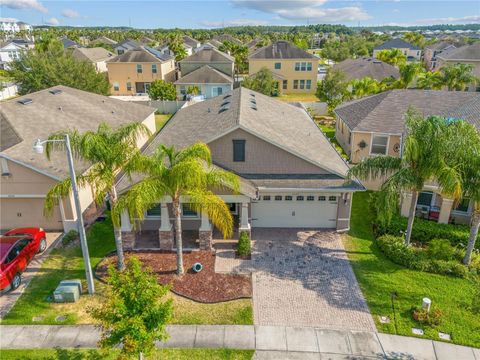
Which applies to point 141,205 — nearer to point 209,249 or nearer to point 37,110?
point 209,249

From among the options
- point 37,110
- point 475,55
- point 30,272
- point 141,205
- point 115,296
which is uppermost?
point 475,55

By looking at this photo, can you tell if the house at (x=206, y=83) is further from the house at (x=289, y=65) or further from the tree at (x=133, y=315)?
the tree at (x=133, y=315)

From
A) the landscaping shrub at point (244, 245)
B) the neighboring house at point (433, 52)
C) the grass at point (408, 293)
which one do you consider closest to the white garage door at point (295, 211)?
the grass at point (408, 293)

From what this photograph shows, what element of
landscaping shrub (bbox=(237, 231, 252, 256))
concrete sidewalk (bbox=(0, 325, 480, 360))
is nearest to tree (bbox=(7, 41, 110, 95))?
landscaping shrub (bbox=(237, 231, 252, 256))

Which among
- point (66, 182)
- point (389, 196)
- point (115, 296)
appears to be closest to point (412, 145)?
point (389, 196)

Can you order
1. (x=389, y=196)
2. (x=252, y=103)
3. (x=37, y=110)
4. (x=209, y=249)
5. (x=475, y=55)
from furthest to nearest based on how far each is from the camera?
1. (x=475, y=55)
2. (x=252, y=103)
3. (x=37, y=110)
4. (x=209, y=249)
5. (x=389, y=196)
